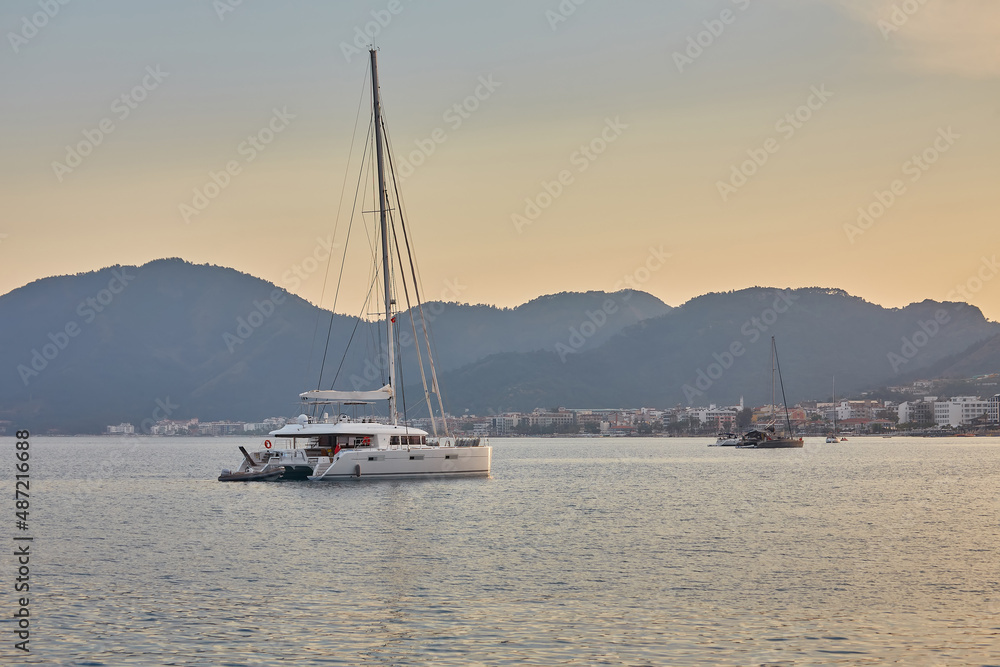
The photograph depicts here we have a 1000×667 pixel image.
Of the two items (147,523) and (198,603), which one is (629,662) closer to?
(198,603)

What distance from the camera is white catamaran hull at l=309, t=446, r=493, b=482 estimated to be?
59.3 metres

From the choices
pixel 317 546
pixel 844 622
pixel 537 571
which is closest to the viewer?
pixel 844 622

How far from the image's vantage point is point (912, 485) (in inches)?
2778

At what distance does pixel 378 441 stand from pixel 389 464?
161 cm

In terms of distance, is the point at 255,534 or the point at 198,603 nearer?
the point at 198,603

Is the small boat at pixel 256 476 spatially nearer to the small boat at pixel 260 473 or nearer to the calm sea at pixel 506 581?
the small boat at pixel 260 473

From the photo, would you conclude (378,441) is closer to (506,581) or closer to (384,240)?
(384,240)

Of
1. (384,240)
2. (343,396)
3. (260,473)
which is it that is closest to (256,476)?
(260,473)

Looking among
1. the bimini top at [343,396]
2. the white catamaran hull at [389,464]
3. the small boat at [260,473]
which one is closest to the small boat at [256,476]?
the small boat at [260,473]

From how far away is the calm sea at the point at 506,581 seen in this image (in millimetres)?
21172

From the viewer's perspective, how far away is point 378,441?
198ft

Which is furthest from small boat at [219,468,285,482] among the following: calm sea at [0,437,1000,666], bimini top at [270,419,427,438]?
calm sea at [0,437,1000,666]

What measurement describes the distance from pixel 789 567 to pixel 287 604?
14.1 meters

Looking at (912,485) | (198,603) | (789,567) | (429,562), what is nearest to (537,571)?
(429,562)
